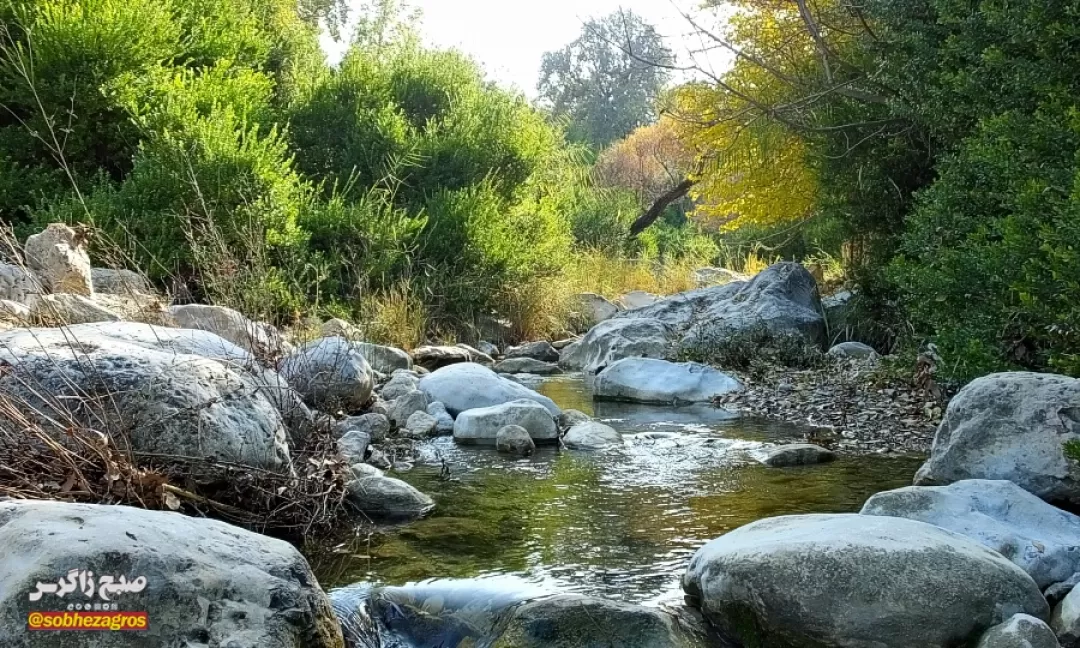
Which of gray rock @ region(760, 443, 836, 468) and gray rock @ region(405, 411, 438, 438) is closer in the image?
gray rock @ region(760, 443, 836, 468)

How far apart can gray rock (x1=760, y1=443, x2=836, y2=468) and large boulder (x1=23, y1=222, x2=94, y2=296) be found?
18.6 feet

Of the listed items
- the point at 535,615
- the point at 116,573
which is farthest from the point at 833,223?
the point at 116,573

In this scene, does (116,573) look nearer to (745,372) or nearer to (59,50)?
(745,372)

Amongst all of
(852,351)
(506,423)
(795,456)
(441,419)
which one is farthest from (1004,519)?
(852,351)

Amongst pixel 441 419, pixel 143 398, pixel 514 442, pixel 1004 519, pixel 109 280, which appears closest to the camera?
pixel 1004 519

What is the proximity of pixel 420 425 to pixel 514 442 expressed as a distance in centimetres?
99

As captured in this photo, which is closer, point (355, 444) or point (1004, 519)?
point (1004, 519)

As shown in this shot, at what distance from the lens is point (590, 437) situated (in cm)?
663

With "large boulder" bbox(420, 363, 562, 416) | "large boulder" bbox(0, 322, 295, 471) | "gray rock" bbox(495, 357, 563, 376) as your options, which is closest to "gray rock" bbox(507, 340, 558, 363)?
"gray rock" bbox(495, 357, 563, 376)

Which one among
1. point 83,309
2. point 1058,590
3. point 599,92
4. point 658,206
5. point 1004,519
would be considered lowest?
point 1058,590

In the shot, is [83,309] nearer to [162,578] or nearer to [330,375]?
[330,375]

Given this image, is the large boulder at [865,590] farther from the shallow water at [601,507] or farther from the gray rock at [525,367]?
the gray rock at [525,367]

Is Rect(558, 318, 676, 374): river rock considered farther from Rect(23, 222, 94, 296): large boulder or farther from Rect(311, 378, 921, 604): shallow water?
Rect(23, 222, 94, 296): large boulder

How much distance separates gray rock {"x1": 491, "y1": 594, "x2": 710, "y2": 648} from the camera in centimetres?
313
